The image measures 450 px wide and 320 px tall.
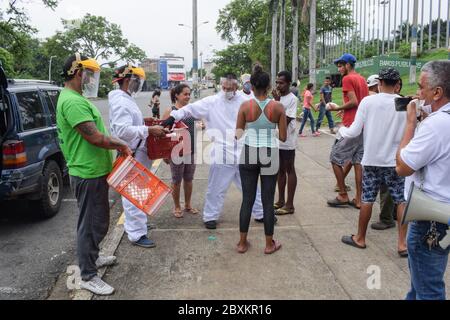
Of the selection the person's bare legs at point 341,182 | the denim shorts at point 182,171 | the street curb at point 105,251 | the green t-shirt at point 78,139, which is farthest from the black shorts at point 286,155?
the green t-shirt at point 78,139

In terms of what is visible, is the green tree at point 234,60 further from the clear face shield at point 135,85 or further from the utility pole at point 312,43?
the clear face shield at point 135,85

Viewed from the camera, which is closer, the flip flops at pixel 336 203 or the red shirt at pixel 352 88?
the red shirt at pixel 352 88

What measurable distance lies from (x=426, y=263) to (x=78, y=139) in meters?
2.61

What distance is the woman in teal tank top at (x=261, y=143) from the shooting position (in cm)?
381

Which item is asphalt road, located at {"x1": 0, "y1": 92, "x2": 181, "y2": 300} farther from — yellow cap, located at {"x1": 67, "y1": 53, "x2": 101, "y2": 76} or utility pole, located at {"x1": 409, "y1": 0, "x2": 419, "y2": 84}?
utility pole, located at {"x1": 409, "y1": 0, "x2": 419, "y2": 84}

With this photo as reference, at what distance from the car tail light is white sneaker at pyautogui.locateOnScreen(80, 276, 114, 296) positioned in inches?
78.4

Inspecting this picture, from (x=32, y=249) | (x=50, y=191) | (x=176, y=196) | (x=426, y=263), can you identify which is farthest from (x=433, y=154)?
(x=50, y=191)

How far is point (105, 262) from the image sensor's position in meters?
3.74

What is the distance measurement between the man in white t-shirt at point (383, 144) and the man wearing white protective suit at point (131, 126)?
2.09 meters

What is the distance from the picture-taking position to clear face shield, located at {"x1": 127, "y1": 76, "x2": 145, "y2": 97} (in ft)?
13.1

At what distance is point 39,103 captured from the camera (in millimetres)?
5453

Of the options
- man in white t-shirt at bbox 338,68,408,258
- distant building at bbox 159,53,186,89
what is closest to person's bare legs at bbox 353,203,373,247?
man in white t-shirt at bbox 338,68,408,258
